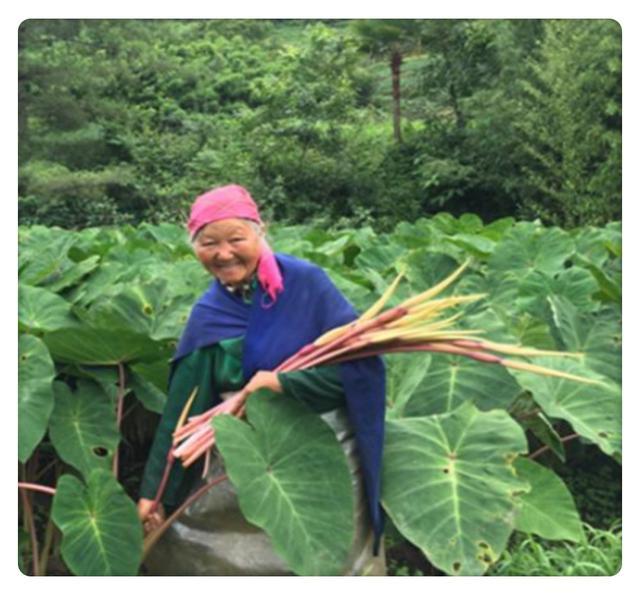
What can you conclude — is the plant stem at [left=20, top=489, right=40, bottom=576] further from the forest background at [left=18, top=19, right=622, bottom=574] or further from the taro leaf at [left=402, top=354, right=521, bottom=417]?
the forest background at [left=18, top=19, right=622, bottom=574]

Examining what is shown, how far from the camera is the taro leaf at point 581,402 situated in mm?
2615

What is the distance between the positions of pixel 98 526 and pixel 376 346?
66 cm

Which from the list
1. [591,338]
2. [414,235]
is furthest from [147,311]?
[414,235]

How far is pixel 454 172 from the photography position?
14023 mm

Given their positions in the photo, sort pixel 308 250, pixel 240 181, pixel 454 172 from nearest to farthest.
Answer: pixel 308 250 < pixel 240 181 < pixel 454 172

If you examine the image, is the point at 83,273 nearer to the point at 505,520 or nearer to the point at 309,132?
the point at 505,520

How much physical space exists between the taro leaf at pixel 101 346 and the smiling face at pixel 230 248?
0.37 meters

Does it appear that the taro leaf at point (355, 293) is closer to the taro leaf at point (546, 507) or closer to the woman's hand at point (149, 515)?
the taro leaf at point (546, 507)

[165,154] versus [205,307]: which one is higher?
[205,307]

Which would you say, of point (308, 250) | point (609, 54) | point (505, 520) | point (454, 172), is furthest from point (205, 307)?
point (454, 172)

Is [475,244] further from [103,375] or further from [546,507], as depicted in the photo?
[103,375]

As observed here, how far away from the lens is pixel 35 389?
2480mm

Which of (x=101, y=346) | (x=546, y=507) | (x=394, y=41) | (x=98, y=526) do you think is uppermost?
(x=101, y=346)
